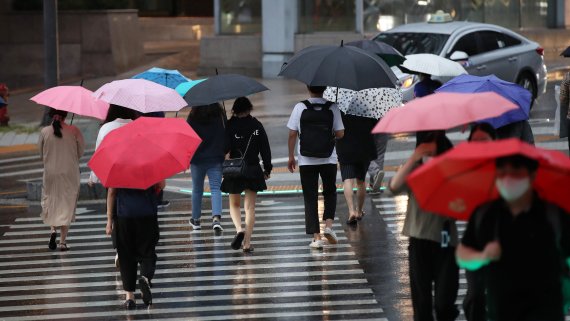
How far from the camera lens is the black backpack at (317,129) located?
472 inches

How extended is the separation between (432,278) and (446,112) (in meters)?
1.19

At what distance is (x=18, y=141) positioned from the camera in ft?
72.2

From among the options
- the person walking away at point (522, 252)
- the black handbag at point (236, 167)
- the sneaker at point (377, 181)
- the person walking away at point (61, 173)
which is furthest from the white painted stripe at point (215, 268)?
the person walking away at point (522, 252)

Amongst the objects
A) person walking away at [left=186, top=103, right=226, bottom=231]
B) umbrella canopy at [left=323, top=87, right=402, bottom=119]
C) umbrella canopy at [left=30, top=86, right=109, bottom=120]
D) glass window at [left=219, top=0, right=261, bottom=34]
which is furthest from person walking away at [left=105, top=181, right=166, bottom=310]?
glass window at [left=219, top=0, right=261, bottom=34]

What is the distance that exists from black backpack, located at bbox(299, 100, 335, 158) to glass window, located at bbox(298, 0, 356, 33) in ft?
59.4

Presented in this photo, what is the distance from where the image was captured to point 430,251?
Answer: 8.02 meters

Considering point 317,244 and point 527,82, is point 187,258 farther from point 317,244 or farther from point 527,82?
point 527,82

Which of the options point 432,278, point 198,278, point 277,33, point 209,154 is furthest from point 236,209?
point 277,33

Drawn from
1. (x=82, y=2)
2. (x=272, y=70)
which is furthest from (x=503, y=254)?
(x=82, y=2)

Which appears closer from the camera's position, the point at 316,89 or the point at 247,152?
the point at 316,89

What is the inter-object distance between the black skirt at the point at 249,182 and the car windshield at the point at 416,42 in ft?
29.2

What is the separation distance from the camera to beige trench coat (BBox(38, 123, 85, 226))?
12664mm

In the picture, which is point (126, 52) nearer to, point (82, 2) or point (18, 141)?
point (82, 2)

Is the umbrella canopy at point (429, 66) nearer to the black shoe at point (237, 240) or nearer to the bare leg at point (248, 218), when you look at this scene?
the bare leg at point (248, 218)
